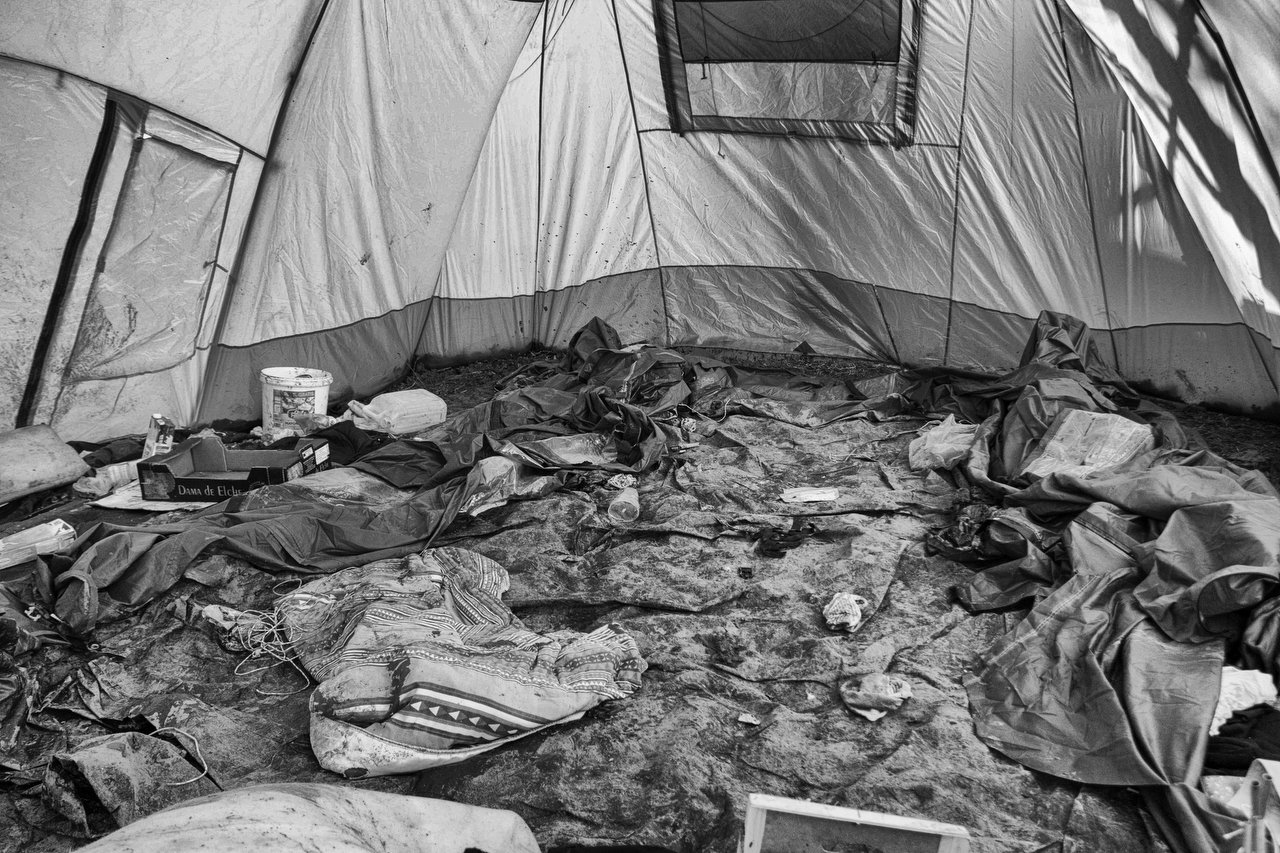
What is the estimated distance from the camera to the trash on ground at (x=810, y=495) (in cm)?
454

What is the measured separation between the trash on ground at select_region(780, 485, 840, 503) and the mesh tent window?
2456mm

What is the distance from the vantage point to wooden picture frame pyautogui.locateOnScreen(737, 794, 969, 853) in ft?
6.08

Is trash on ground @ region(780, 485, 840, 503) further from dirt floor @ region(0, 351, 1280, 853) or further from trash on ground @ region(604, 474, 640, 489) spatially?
trash on ground @ region(604, 474, 640, 489)

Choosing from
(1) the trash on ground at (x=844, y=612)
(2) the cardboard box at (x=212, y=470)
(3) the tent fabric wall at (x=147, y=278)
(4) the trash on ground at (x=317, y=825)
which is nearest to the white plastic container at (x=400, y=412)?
(2) the cardboard box at (x=212, y=470)

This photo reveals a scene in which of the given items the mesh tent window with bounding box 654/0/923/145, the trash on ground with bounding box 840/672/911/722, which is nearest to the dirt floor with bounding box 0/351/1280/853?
the trash on ground with bounding box 840/672/911/722

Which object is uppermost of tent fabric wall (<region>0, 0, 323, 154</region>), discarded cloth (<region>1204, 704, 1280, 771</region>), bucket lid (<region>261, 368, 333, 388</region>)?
tent fabric wall (<region>0, 0, 323, 154</region>)

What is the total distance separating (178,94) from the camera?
182 inches

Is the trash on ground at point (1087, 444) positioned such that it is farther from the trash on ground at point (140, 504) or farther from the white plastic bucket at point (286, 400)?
the trash on ground at point (140, 504)


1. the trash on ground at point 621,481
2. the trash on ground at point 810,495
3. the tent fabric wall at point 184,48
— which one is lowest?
the trash on ground at point 810,495

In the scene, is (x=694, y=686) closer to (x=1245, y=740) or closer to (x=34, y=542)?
(x=1245, y=740)

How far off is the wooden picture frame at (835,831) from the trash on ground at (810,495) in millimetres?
2694

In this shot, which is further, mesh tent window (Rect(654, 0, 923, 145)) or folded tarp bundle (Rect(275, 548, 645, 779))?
mesh tent window (Rect(654, 0, 923, 145))

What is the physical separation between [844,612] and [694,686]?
0.66m

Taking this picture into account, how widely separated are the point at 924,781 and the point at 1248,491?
1.83 metres
